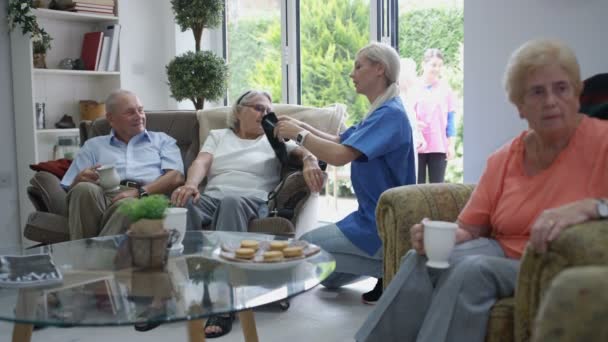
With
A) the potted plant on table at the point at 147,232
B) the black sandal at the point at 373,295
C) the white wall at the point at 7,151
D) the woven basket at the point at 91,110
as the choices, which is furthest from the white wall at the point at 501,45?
the white wall at the point at 7,151

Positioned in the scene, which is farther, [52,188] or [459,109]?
[459,109]

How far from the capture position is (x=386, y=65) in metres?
2.66

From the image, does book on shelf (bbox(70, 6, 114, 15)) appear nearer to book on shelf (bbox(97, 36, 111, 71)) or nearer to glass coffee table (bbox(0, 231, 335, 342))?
book on shelf (bbox(97, 36, 111, 71))

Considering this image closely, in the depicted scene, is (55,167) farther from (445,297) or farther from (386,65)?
(445,297)

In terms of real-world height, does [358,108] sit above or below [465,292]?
above

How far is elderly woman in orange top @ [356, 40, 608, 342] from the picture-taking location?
60.7 inches

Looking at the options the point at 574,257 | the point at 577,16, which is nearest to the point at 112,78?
the point at 577,16

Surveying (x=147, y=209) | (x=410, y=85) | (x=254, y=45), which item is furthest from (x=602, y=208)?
(x=254, y=45)

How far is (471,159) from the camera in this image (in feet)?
11.0

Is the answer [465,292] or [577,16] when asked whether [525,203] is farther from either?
[577,16]

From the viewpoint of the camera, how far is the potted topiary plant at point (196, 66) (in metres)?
4.62

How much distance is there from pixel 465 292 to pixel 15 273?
1.17 metres

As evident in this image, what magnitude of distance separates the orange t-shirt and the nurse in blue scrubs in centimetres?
75

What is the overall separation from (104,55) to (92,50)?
0.29 ft
